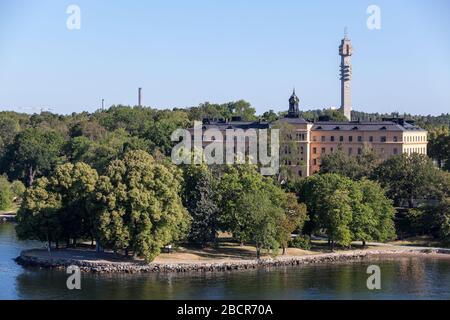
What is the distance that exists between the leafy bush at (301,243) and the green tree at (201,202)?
4880mm

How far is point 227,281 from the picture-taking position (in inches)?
2031

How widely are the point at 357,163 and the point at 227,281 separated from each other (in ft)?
91.0

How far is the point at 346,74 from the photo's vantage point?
12838cm

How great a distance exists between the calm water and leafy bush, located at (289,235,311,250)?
3.58 metres

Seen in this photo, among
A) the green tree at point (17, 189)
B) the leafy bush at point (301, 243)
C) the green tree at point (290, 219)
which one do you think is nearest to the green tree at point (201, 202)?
the green tree at point (290, 219)

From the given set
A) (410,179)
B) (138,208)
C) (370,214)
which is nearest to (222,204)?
(138,208)

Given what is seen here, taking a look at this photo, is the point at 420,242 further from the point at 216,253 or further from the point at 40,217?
the point at 40,217

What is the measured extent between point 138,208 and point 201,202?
6446 mm

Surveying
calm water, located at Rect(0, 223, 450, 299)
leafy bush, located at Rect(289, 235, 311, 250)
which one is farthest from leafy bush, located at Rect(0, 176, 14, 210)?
leafy bush, located at Rect(289, 235, 311, 250)

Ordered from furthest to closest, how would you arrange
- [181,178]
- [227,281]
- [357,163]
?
[357,163] < [181,178] < [227,281]
